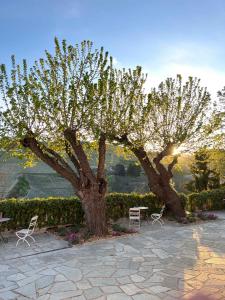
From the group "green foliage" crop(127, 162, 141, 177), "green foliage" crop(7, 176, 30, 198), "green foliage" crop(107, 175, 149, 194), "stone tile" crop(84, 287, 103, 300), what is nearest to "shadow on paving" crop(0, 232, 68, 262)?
"stone tile" crop(84, 287, 103, 300)

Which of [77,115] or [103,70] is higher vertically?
[103,70]

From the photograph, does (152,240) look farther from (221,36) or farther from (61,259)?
(221,36)

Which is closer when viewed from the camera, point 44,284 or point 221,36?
point 44,284

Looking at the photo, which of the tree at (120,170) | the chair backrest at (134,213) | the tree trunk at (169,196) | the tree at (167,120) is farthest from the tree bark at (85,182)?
the tree at (120,170)

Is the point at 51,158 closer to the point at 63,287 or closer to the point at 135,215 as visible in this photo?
the point at 135,215

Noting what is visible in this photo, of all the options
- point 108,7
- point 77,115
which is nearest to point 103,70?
point 77,115

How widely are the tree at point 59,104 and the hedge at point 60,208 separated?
1619mm

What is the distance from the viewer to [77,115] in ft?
38.0

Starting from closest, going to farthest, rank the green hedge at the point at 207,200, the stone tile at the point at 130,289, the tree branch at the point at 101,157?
the stone tile at the point at 130,289 → the tree branch at the point at 101,157 → the green hedge at the point at 207,200

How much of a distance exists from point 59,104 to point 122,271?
6.25m

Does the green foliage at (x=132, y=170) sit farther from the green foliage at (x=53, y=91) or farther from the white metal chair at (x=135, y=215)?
the green foliage at (x=53, y=91)

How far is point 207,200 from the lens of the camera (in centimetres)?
1988

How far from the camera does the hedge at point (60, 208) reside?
485 inches

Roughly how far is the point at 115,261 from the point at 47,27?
774cm
